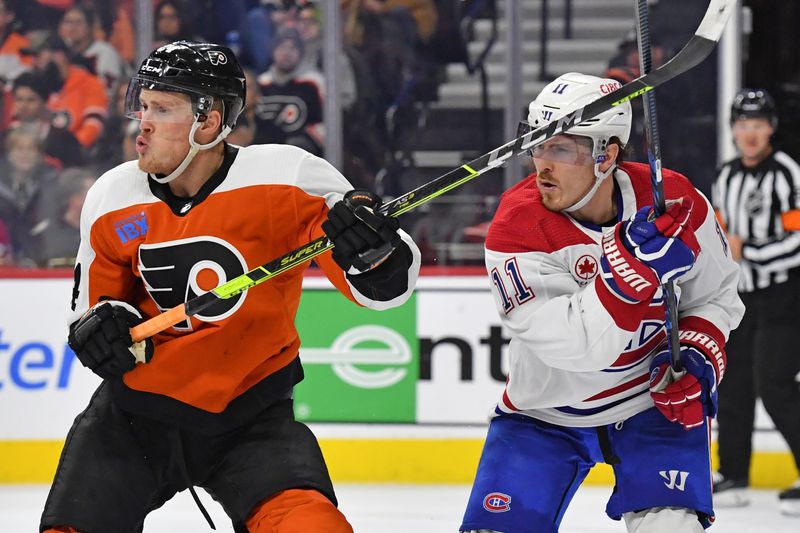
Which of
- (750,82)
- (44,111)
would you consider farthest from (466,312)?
(44,111)

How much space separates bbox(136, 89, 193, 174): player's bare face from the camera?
2236 millimetres

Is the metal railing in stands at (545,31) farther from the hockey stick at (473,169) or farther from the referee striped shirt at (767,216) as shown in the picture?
the hockey stick at (473,169)

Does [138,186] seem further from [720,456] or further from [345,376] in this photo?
[720,456]

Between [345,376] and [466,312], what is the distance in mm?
483

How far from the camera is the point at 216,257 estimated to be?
7.28ft

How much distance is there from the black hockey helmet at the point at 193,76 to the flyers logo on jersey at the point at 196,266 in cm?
24

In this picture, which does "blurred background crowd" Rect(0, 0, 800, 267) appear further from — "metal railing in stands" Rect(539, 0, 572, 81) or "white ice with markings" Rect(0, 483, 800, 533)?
"white ice with markings" Rect(0, 483, 800, 533)

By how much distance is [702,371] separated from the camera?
7.12 feet

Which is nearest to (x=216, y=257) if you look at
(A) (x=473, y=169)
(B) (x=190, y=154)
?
(B) (x=190, y=154)

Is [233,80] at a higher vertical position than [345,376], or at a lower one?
higher

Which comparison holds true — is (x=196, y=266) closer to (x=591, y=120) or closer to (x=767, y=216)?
(x=591, y=120)

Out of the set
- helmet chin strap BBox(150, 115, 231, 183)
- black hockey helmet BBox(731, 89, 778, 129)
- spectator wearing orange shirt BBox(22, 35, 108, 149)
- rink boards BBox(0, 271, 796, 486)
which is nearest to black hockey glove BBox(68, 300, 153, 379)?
helmet chin strap BBox(150, 115, 231, 183)

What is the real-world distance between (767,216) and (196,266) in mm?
2448

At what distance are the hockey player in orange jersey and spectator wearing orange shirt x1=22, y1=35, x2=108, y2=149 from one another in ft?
8.75
